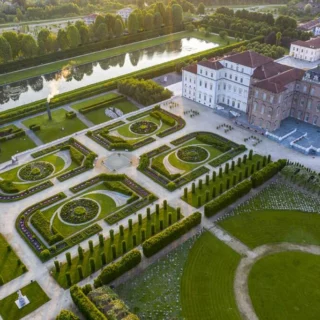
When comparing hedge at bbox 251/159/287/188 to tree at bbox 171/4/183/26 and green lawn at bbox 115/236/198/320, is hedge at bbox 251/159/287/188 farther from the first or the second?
tree at bbox 171/4/183/26

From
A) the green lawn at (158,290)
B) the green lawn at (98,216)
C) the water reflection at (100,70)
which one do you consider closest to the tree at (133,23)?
the water reflection at (100,70)

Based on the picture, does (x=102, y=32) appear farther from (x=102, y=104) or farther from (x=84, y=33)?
(x=102, y=104)

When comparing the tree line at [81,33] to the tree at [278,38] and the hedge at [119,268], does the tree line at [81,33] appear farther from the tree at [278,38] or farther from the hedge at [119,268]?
the hedge at [119,268]

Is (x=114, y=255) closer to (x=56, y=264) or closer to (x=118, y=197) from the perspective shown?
(x=56, y=264)

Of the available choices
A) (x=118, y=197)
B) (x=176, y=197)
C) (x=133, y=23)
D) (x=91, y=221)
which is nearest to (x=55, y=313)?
(x=91, y=221)

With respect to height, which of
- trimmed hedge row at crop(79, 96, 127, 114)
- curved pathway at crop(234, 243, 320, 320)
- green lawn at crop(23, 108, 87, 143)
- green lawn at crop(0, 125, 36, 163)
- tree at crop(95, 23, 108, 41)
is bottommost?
curved pathway at crop(234, 243, 320, 320)

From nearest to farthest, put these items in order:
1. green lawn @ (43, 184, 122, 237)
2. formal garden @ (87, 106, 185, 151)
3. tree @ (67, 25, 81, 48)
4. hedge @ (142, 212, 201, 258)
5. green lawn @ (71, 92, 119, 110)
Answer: hedge @ (142, 212, 201, 258)
green lawn @ (43, 184, 122, 237)
formal garden @ (87, 106, 185, 151)
green lawn @ (71, 92, 119, 110)
tree @ (67, 25, 81, 48)

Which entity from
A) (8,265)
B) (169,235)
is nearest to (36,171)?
(8,265)

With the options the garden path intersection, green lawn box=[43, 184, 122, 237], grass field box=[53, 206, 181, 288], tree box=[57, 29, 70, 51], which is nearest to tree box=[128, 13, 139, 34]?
tree box=[57, 29, 70, 51]
